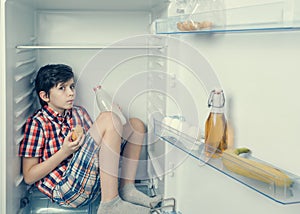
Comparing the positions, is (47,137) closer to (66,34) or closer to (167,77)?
(66,34)

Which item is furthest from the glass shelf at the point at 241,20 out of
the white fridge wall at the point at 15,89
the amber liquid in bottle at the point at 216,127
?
the white fridge wall at the point at 15,89

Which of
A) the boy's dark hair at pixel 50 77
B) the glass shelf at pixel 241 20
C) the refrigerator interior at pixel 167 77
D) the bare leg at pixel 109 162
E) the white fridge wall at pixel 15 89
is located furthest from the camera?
the boy's dark hair at pixel 50 77

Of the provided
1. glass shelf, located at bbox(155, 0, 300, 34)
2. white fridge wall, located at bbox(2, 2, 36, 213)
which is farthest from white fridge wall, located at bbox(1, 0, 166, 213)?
glass shelf, located at bbox(155, 0, 300, 34)

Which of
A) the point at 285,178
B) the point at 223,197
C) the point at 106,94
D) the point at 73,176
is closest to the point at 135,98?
the point at 106,94

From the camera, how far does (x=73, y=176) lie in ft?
6.07

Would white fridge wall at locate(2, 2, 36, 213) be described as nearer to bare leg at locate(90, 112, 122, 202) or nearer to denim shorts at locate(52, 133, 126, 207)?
denim shorts at locate(52, 133, 126, 207)

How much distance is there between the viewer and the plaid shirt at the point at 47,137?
1.84 m

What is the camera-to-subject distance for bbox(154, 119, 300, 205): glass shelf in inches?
29.4

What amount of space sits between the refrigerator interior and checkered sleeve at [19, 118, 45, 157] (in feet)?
0.18

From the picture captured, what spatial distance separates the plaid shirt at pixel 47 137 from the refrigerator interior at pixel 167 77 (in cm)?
6

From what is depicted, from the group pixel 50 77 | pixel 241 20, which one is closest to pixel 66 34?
pixel 50 77

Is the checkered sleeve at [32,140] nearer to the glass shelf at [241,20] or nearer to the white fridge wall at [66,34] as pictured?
the white fridge wall at [66,34]

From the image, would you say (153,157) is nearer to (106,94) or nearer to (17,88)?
(106,94)

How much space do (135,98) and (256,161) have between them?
1.24 meters
